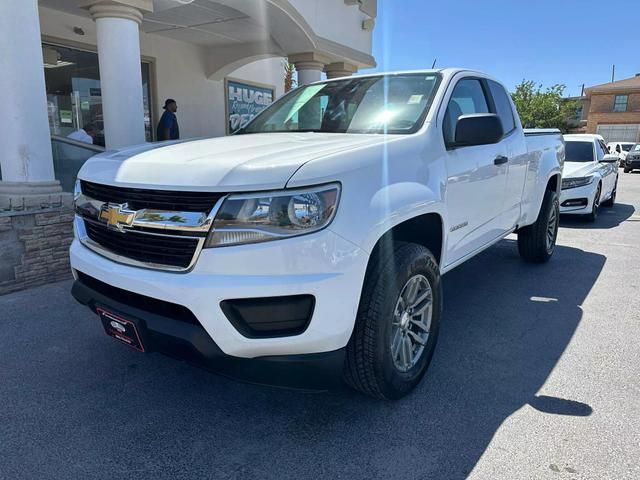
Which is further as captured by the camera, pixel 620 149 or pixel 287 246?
pixel 620 149

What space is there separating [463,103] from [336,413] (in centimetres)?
244

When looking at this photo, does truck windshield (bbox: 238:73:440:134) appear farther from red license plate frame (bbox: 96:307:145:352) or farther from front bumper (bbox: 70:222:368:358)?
red license plate frame (bbox: 96:307:145:352)

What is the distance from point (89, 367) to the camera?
328 centimetres

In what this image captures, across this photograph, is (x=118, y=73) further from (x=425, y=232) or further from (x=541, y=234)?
(x=541, y=234)

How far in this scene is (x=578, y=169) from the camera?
355 inches

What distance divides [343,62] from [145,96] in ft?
14.5

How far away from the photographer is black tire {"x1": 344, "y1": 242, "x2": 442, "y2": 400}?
240 centimetres

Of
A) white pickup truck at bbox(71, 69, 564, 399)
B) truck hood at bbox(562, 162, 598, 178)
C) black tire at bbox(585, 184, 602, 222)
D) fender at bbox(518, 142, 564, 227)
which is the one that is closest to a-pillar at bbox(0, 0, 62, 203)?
white pickup truck at bbox(71, 69, 564, 399)

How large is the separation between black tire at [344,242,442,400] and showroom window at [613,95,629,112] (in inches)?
1845

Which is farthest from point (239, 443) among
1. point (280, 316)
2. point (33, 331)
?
point (33, 331)

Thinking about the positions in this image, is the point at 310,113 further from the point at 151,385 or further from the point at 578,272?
the point at 578,272

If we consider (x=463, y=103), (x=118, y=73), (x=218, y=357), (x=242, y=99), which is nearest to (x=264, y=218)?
(x=218, y=357)

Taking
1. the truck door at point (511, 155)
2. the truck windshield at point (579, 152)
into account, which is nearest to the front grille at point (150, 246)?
the truck door at point (511, 155)

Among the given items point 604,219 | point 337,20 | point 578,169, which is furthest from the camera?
point 337,20
